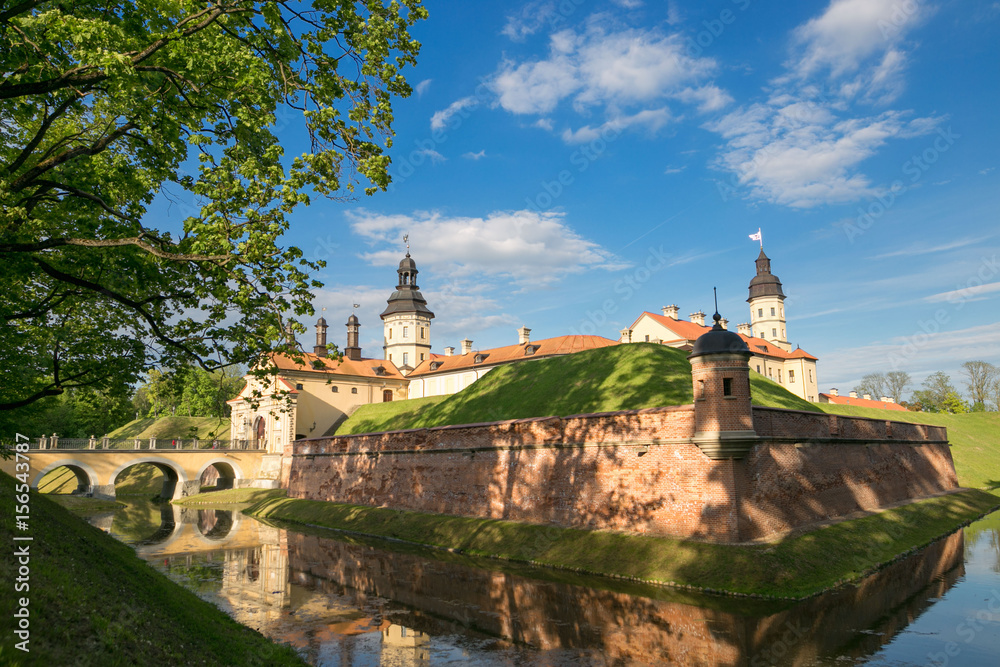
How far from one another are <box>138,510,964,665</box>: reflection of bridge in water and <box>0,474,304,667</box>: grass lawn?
2.29m

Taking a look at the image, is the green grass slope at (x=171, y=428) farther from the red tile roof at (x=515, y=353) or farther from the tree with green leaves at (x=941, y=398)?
the tree with green leaves at (x=941, y=398)

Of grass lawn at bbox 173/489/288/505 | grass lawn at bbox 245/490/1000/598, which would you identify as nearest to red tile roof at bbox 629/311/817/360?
grass lawn at bbox 245/490/1000/598

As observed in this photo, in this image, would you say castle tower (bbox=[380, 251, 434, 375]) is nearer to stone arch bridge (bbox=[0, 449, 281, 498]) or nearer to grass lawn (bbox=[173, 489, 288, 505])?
stone arch bridge (bbox=[0, 449, 281, 498])

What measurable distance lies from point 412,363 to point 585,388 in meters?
48.3

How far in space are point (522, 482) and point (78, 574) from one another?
17690mm

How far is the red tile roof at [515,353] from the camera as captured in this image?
63241mm

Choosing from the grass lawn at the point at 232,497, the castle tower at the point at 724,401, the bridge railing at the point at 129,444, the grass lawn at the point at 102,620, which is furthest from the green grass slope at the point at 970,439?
the bridge railing at the point at 129,444

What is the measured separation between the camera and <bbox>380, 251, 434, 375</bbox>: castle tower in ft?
253

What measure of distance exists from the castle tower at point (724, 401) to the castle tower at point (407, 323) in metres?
59.9

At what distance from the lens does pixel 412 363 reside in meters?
76.6

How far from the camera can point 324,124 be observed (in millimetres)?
8711

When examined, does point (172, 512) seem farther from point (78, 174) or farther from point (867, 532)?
point (867, 532)

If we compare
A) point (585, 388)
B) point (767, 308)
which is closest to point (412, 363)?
point (585, 388)

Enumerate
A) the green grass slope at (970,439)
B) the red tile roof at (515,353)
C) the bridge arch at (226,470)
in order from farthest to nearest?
the red tile roof at (515,353) < the bridge arch at (226,470) < the green grass slope at (970,439)
